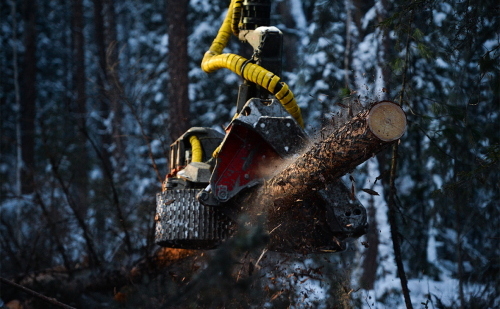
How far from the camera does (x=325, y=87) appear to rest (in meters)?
12.6

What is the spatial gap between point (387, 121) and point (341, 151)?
0.40m

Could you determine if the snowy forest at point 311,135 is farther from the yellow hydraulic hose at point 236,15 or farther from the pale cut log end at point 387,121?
the yellow hydraulic hose at point 236,15

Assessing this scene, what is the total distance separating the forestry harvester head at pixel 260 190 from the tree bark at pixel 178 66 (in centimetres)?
457

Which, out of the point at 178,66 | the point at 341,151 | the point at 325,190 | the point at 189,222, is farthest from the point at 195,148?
the point at 178,66

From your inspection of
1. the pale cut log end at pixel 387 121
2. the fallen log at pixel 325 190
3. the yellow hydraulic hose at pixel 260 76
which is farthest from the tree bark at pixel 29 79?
the pale cut log end at pixel 387 121

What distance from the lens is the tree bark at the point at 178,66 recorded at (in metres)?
9.66

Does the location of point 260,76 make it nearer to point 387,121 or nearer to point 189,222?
point 189,222

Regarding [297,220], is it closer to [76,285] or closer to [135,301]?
[135,301]

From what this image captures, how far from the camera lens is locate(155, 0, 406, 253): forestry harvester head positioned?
13.7 ft

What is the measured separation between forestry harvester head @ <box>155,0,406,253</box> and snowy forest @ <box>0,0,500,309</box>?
260mm

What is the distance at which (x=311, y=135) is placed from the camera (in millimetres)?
3936

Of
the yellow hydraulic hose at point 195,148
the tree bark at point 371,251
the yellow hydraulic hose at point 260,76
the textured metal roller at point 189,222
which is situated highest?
the yellow hydraulic hose at point 260,76

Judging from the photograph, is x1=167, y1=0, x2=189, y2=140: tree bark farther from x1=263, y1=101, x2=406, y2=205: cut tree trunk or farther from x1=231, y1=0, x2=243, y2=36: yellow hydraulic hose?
x1=263, y1=101, x2=406, y2=205: cut tree trunk

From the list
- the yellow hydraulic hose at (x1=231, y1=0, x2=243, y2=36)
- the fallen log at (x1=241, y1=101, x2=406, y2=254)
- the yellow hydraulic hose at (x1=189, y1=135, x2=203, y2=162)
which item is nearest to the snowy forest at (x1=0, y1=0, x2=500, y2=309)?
the fallen log at (x1=241, y1=101, x2=406, y2=254)
